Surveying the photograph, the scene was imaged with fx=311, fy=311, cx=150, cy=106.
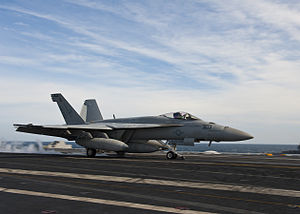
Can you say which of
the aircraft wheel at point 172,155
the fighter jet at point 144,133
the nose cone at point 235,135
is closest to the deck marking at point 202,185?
the nose cone at point 235,135

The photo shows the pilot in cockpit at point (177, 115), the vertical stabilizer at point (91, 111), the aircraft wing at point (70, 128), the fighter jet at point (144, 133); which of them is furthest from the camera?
the vertical stabilizer at point (91, 111)

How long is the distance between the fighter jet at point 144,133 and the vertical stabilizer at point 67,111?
10.8 ft

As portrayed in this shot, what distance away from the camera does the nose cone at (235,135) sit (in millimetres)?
20500

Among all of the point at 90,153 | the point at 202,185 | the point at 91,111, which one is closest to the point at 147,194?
the point at 202,185

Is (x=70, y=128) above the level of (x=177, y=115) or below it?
below

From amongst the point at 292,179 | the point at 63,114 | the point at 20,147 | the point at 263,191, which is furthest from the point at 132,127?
the point at 20,147

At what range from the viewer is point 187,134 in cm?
2242

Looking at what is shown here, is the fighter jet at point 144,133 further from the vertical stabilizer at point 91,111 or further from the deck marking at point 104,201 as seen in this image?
the deck marking at point 104,201

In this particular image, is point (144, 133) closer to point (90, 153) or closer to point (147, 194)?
point (90, 153)

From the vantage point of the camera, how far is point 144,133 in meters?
24.5

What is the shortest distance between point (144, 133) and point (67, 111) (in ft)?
31.8

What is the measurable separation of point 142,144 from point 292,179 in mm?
14245

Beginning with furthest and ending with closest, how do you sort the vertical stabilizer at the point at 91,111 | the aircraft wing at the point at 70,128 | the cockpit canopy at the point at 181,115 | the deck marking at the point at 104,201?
1. the vertical stabilizer at the point at 91,111
2. the aircraft wing at the point at 70,128
3. the cockpit canopy at the point at 181,115
4. the deck marking at the point at 104,201

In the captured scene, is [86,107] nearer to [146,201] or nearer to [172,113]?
[172,113]
